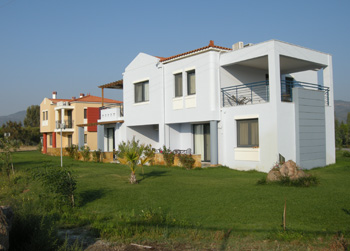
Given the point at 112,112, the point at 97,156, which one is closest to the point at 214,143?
the point at 97,156

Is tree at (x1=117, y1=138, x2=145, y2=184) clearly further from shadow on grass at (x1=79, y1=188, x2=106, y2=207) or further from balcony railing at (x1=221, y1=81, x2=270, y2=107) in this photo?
balcony railing at (x1=221, y1=81, x2=270, y2=107)

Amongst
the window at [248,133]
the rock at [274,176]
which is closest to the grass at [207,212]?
the rock at [274,176]

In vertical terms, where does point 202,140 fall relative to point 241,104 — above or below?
below

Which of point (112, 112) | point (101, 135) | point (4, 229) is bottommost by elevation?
point (4, 229)

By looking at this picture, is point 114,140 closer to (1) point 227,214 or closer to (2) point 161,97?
(2) point 161,97

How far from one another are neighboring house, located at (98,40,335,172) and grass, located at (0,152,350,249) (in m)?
3.93

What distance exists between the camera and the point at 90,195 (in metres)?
10.8

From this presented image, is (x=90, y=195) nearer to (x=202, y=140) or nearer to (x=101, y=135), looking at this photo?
(x=202, y=140)

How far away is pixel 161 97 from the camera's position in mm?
21609

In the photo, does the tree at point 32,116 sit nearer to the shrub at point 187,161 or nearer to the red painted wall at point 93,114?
the red painted wall at point 93,114

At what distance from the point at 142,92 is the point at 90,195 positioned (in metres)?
13.6

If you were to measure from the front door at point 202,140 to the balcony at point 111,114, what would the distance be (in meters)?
6.62

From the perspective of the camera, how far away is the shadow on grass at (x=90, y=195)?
10.1 metres

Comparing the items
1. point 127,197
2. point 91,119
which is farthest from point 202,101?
point 91,119
